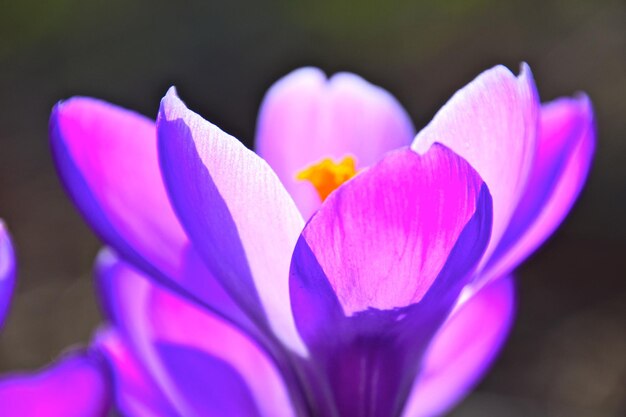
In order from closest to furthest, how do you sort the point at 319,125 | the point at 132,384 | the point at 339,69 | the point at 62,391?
the point at 62,391 < the point at 132,384 < the point at 319,125 < the point at 339,69

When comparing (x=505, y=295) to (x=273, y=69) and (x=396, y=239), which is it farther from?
(x=273, y=69)

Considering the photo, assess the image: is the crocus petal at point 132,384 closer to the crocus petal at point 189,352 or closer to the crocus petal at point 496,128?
the crocus petal at point 189,352

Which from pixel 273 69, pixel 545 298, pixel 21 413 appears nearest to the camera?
pixel 21 413

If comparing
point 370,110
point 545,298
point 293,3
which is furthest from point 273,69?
point 370,110

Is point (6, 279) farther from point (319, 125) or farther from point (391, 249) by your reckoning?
point (319, 125)

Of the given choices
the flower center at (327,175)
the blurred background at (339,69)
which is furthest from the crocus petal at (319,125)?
the blurred background at (339,69)

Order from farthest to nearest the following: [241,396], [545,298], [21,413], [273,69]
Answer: [273,69] < [545,298] < [241,396] < [21,413]

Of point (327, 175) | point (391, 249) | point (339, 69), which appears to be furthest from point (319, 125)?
point (339, 69)
